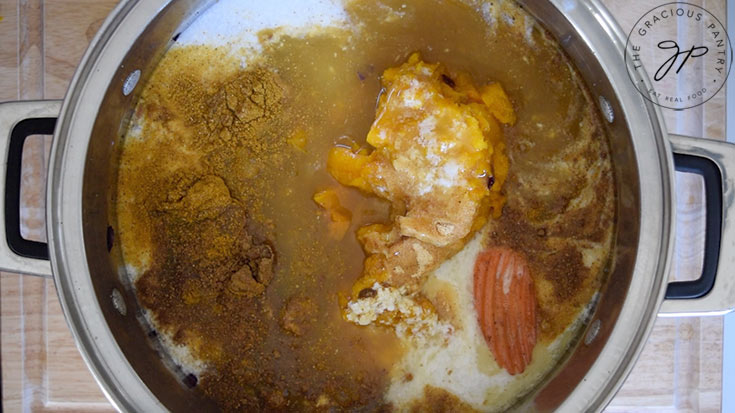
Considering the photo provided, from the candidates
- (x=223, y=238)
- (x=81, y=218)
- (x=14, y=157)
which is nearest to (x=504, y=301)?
(x=223, y=238)

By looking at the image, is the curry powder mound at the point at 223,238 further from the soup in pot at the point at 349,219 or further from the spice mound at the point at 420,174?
the spice mound at the point at 420,174

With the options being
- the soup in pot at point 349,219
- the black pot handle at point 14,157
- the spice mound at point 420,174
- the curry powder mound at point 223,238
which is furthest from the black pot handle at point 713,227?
the black pot handle at point 14,157

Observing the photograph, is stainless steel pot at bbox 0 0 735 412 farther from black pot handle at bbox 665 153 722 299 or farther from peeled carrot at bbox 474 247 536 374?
peeled carrot at bbox 474 247 536 374

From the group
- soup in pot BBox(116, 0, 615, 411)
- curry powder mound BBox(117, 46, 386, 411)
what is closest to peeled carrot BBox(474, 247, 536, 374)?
soup in pot BBox(116, 0, 615, 411)

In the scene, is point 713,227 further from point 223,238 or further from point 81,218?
point 81,218

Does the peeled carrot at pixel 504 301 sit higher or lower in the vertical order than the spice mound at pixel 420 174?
lower

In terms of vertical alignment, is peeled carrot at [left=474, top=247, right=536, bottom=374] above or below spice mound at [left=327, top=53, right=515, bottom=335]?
below

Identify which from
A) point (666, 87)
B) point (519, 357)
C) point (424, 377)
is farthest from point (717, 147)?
point (424, 377)
